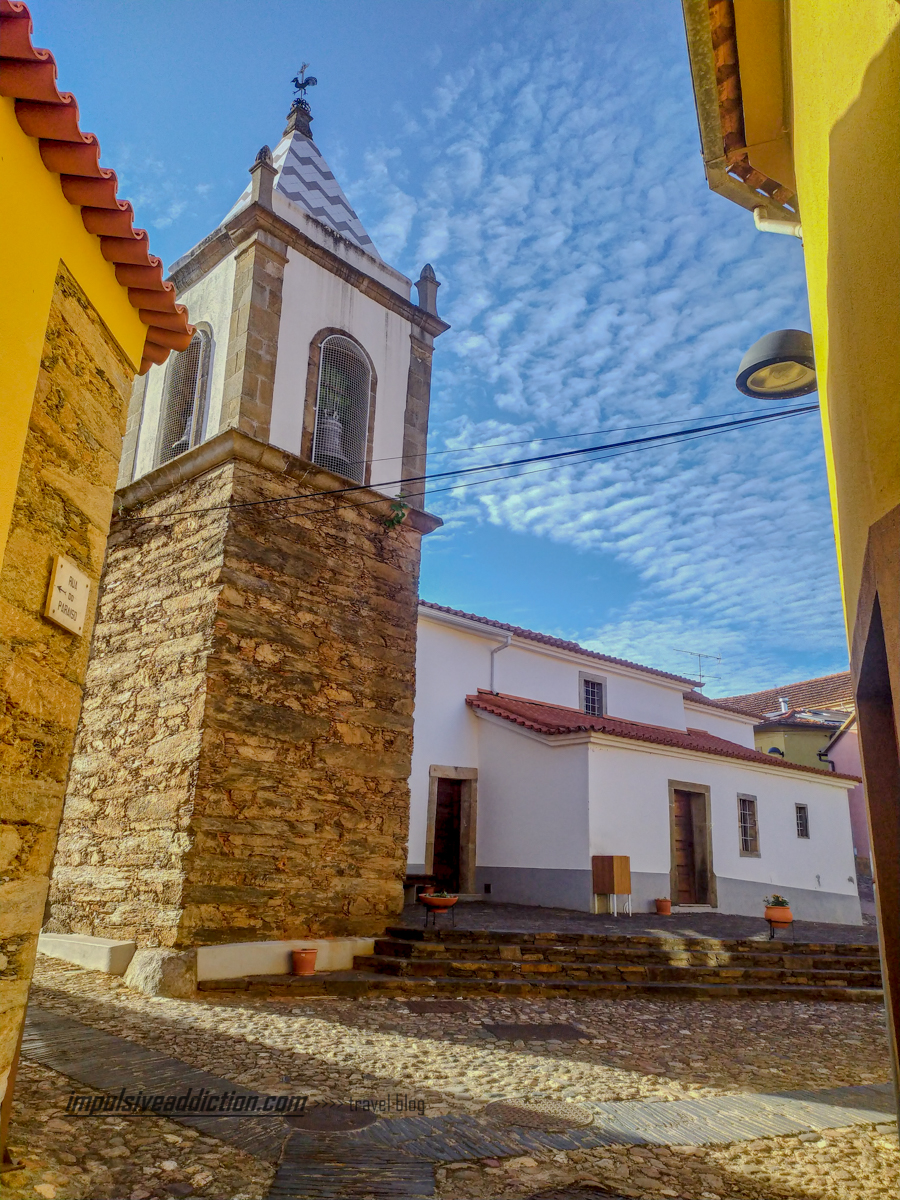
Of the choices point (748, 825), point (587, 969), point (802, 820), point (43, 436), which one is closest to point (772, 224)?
point (43, 436)

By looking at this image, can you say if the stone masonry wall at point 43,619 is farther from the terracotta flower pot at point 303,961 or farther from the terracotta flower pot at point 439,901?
the terracotta flower pot at point 439,901

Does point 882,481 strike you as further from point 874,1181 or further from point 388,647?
point 388,647

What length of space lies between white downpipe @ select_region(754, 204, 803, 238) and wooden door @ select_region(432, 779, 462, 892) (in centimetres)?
1158

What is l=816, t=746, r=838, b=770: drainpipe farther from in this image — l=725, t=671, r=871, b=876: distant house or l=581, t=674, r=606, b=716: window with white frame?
l=581, t=674, r=606, b=716: window with white frame

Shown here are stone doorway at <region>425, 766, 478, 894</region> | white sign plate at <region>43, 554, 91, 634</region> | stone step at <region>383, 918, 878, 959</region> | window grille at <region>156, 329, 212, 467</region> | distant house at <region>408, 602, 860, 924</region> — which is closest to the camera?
white sign plate at <region>43, 554, 91, 634</region>

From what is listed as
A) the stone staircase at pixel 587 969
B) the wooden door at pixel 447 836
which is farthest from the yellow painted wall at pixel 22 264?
the wooden door at pixel 447 836

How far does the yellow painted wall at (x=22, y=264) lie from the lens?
3070 mm

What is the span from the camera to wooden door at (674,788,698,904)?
49.4 feet

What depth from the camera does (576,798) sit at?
45.2 ft

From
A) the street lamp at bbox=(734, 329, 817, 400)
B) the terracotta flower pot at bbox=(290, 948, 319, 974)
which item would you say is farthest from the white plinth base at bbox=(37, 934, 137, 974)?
the street lamp at bbox=(734, 329, 817, 400)

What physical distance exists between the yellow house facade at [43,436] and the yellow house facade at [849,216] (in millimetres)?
2810

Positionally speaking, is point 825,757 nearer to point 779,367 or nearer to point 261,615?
point 261,615

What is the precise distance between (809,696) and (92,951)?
25683 mm

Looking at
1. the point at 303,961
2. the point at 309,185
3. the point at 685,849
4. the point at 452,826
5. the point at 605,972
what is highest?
the point at 309,185
